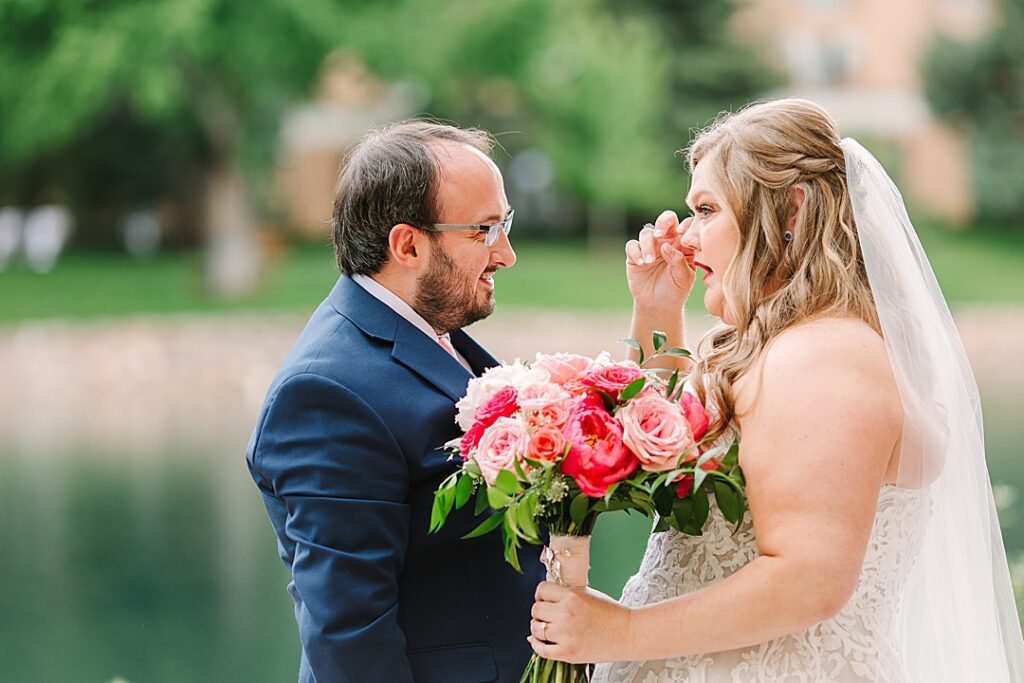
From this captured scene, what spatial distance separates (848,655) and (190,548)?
7.67 meters

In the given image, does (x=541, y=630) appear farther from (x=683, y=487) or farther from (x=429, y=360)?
(x=429, y=360)

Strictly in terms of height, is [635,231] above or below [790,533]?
above

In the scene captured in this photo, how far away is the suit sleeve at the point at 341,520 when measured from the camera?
2268 millimetres

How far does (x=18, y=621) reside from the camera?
8.00 m

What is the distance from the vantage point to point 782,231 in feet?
7.42

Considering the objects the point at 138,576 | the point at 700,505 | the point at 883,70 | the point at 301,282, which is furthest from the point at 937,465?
the point at 883,70

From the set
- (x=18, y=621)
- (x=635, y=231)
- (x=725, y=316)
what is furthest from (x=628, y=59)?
(x=725, y=316)

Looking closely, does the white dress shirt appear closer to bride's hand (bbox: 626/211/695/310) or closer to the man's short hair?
the man's short hair

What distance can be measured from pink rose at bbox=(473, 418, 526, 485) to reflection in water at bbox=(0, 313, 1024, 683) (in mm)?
2999

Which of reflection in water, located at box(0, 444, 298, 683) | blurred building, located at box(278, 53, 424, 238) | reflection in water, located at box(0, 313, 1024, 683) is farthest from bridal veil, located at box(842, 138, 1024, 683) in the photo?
blurred building, located at box(278, 53, 424, 238)

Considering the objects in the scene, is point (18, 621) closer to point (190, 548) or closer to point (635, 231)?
point (190, 548)

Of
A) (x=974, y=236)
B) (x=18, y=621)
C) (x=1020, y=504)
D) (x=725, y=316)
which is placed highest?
(x=974, y=236)

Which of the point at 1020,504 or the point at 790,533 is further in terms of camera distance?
the point at 1020,504

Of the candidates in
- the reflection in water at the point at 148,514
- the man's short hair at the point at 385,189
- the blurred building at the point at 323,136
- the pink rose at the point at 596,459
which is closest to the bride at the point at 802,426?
the pink rose at the point at 596,459
